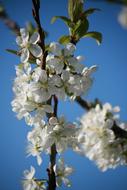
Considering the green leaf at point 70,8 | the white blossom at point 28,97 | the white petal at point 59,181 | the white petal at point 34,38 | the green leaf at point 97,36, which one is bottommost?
the white petal at point 59,181

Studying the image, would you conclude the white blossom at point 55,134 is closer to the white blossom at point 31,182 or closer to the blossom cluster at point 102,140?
the white blossom at point 31,182

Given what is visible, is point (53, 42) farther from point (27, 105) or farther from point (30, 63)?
point (27, 105)

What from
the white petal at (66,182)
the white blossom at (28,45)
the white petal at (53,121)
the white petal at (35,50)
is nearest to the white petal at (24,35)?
the white blossom at (28,45)

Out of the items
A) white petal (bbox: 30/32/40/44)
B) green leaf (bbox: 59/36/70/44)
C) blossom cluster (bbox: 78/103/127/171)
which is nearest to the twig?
blossom cluster (bbox: 78/103/127/171)

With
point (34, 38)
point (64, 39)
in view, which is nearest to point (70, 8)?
point (64, 39)

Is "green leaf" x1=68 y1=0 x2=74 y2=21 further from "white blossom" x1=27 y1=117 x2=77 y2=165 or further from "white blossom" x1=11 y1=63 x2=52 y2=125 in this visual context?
"white blossom" x1=27 y1=117 x2=77 y2=165

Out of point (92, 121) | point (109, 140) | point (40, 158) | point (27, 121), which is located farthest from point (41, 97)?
point (92, 121)
